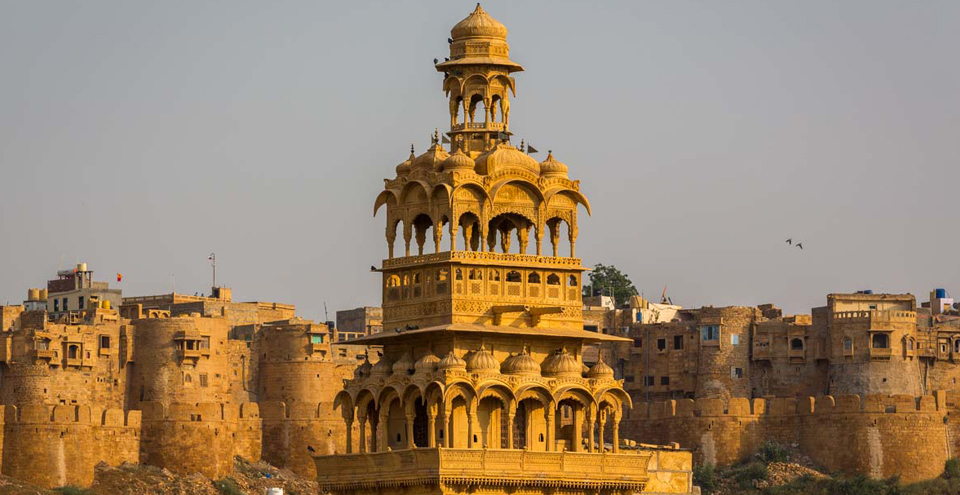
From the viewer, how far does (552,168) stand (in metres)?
56.4

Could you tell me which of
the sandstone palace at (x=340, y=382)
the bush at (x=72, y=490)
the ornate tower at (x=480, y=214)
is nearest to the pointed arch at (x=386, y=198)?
the ornate tower at (x=480, y=214)

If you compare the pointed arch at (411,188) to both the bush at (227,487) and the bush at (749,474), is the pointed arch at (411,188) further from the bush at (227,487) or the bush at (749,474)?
the bush at (749,474)

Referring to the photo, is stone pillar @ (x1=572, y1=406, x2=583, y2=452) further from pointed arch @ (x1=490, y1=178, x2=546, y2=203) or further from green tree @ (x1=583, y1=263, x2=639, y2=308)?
green tree @ (x1=583, y1=263, x2=639, y2=308)

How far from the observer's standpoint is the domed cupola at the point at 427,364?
2135 inches

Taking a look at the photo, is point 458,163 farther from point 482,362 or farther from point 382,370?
point 382,370

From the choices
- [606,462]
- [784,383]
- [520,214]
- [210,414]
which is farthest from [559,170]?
[784,383]

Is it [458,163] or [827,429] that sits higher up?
[458,163]

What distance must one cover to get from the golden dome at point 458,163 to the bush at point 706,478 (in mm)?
60802

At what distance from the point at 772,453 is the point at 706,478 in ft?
10.5

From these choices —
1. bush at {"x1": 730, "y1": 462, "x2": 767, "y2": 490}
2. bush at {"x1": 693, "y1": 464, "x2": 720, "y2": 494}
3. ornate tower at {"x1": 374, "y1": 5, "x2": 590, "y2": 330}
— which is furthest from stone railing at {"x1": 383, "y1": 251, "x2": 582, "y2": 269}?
bush at {"x1": 730, "y1": 462, "x2": 767, "y2": 490}

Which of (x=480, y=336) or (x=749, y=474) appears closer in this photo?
(x=480, y=336)

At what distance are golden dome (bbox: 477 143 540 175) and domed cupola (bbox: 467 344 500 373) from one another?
349cm

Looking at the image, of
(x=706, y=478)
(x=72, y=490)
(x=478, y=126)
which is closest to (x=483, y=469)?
(x=478, y=126)

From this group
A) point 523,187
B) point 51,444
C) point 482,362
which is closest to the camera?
point 482,362
